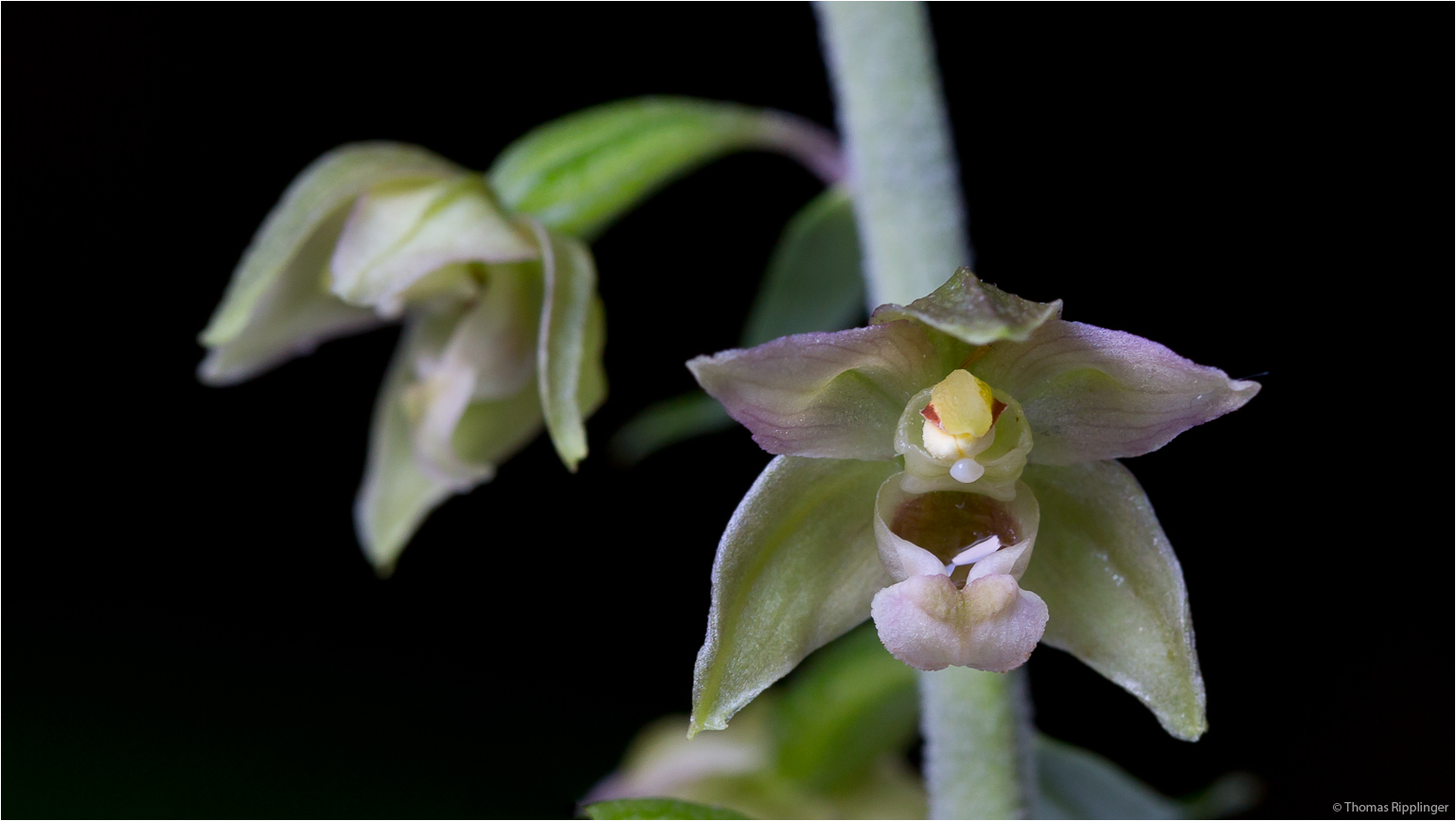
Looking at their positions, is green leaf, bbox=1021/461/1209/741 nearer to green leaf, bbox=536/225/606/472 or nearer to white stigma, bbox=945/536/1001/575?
white stigma, bbox=945/536/1001/575

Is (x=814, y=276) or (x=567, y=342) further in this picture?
(x=814, y=276)

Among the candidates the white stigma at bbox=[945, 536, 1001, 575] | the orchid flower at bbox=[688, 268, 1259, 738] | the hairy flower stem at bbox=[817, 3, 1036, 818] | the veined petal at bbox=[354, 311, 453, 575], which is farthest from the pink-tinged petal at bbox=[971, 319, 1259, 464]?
the veined petal at bbox=[354, 311, 453, 575]

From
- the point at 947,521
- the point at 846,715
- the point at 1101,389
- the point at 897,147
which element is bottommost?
the point at 846,715

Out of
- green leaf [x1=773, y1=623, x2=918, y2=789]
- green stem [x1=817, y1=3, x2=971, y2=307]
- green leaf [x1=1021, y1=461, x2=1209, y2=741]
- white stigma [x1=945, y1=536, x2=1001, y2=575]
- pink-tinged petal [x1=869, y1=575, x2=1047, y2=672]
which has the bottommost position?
green leaf [x1=773, y1=623, x2=918, y2=789]

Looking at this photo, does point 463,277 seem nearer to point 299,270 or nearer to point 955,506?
point 299,270

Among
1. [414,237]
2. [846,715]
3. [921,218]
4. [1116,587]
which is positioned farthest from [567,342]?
[846,715]

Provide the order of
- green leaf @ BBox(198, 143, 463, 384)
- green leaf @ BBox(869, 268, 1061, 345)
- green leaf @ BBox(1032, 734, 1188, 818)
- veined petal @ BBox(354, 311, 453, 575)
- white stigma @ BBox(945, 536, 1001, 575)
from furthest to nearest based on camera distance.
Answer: veined petal @ BBox(354, 311, 453, 575) < green leaf @ BBox(1032, 734, 1188, 818) < green leaf @ BBox(198, 143, 463, 384) < white stigma @ BBox(945, 536, 1001, 575) < green leaf @ BBox(869, 268, 1061, 345)

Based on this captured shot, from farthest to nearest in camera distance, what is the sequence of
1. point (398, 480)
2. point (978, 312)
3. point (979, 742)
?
point (398, 480) → point (979, 742) → point (978, 312)
